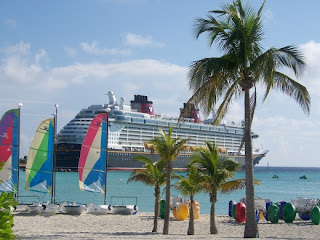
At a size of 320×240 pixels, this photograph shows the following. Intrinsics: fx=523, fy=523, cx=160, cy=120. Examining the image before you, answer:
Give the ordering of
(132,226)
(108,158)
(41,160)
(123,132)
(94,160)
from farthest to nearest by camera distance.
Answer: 1. (123,132)
2. (108,158)
3. (41,160)
4. (94,160)
5. (132,226)

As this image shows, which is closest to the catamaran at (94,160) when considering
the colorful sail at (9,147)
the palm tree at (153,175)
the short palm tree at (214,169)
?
the colorful sail at (9,147)

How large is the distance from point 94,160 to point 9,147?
4.22m

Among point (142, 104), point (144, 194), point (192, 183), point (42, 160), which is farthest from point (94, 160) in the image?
point (142, 104)

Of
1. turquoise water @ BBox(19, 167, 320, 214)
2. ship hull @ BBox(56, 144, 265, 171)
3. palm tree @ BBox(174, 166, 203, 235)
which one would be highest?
ship hull @ BBox(56, 144, 265, 171)

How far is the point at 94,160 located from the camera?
25578mm

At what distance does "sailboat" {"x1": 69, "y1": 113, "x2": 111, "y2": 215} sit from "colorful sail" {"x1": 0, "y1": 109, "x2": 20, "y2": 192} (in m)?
3.23

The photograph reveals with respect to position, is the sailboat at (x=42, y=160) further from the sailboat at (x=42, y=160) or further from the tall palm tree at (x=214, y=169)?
the tall palm tree at (x=214, y=169)

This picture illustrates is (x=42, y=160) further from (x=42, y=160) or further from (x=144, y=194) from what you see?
(x=144, y=194)

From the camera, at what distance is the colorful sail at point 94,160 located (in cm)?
2545

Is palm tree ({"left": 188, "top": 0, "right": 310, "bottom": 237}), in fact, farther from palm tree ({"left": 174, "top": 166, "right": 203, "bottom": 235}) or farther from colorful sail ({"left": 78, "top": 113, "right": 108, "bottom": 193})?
colorful sail ({"left": 78, "top": 113, "right": 108, "bottom": 193})

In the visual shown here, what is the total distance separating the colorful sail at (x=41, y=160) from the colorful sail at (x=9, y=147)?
0.80 m

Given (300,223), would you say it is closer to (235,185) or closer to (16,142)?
(235,185)

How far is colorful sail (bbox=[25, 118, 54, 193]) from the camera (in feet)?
86.0

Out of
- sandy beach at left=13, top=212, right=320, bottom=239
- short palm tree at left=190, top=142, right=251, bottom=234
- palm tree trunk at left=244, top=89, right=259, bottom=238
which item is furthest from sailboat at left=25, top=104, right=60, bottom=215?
palm tree trunk at left=244, top=89, right=259, bottom=238
